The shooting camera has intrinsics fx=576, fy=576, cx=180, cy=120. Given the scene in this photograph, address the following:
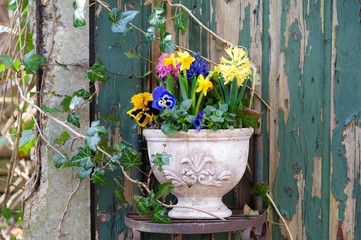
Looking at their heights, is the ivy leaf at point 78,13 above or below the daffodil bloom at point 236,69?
above

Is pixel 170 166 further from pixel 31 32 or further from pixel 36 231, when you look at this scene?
pixel 31 32

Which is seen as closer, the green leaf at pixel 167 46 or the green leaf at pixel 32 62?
the green leaf at pixel 167 46

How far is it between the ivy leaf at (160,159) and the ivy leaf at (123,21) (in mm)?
473

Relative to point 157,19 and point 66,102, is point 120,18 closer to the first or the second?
point 157,19

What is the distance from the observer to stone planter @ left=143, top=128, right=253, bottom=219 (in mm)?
1879

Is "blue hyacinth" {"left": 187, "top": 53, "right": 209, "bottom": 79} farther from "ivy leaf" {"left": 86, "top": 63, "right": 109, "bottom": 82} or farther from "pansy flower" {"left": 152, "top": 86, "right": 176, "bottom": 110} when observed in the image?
"ivy leaf" {"left": 86, "top": 63, "right": 109, "bottom": 82}

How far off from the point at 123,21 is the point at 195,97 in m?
0.37

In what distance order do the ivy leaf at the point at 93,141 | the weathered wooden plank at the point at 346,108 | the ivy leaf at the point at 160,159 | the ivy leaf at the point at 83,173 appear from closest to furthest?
the ivy leaf at the point at 160,159 < the ivy leaf at the point at 93,141 < the ivy leaf at the point at 83,173 < the weathered wooden plank at the point at 346,108

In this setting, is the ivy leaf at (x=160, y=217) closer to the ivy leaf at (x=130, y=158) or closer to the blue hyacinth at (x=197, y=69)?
the ivy leaf at (x=130, y=158)

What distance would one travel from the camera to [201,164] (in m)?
1.88

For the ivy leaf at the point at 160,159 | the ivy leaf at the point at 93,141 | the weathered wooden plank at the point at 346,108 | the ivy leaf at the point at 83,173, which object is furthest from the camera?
the weathered wooden plank at the point at 346,108

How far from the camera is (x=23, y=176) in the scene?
9.34 ft

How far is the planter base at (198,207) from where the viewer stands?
193 centimetres

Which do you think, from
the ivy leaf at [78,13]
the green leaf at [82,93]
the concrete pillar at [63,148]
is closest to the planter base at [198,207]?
the concrete pillar at [63,148]
